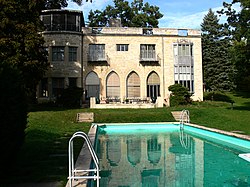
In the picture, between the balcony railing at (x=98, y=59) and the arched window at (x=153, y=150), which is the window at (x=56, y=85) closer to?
the balcony railing at (x=98, y=59)

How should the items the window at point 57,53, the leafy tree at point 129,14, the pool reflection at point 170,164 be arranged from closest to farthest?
the pool reflection at point 170,164 < the window at point 57,53 < the leafy tree at point 129,14

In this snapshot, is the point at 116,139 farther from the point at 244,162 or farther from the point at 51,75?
the point at 51,75

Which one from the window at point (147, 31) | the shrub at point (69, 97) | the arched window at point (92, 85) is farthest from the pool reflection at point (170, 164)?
the window at point (147, 31)

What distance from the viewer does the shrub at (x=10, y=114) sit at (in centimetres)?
593

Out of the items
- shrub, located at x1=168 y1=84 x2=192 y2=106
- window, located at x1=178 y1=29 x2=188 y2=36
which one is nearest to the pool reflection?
shrub, located at x1=168 y1=84 x2=192 y2=106

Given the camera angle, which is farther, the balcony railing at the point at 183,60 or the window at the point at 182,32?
the window at the point at 182,32

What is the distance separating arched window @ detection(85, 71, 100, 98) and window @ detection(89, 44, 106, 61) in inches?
63.3

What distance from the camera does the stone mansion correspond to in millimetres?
30312

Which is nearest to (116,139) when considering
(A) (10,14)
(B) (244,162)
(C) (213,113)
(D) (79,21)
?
Result: (B) (244,162)

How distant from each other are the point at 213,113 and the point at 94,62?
572 inches

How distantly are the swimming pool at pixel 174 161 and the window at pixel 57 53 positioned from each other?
59.2 ft

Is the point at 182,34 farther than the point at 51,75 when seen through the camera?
Yes

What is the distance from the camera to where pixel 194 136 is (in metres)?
14.8

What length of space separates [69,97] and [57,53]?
5.49 meters
